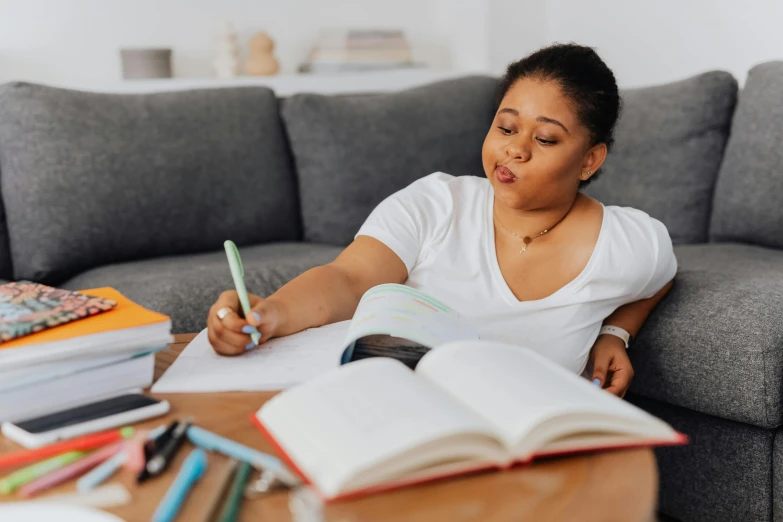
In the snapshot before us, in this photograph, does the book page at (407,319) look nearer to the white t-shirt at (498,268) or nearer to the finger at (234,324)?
the finger at (234,324)

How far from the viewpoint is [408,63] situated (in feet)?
10.2

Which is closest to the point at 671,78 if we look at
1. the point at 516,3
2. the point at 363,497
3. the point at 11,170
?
the point at 516,3

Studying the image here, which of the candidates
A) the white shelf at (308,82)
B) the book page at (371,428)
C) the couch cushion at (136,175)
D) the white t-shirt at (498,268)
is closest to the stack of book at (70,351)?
the book page at (371,428)

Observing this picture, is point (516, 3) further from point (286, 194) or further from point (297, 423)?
point (297, 423)

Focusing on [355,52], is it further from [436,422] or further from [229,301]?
[436,422]

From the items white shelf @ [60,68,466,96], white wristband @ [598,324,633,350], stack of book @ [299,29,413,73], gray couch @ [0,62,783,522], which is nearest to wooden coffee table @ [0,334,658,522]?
white wristband @ [598,324,633,350]

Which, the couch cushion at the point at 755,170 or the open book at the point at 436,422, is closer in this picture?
the open book at the point at 436,422

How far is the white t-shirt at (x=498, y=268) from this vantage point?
4.26ft

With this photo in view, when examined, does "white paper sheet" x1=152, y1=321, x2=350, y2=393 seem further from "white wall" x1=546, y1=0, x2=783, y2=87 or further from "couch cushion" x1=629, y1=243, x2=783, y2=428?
"white wall" x1=546, y1=0, x2=783, y2=87

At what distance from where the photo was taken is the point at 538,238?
1385mm

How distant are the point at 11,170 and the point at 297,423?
1524 millimetres

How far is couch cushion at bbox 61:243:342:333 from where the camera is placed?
5.51 ft

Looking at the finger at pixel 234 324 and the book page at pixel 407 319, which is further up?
the book page at pixel 407 319

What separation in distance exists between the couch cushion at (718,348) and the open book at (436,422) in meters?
0.77
